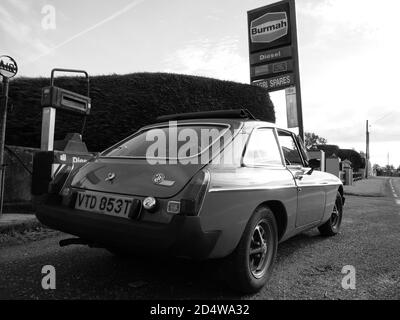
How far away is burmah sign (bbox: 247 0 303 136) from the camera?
520 inches

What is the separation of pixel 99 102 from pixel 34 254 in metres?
5.82

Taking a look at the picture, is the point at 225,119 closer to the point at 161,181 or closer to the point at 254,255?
the point at 161,181

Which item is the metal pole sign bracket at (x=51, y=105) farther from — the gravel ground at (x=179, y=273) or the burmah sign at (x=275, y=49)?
the burmah sign at (x=275, y=49)

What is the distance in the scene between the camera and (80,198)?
→ 291cm

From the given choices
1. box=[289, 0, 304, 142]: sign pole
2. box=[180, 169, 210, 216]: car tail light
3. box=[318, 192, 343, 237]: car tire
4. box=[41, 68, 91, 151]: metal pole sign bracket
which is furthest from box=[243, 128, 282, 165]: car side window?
box=[289, 0, 304, 142]: sign pole

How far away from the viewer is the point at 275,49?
13.7 meters

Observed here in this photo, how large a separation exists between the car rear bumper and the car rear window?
708mm

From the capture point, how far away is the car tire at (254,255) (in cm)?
267

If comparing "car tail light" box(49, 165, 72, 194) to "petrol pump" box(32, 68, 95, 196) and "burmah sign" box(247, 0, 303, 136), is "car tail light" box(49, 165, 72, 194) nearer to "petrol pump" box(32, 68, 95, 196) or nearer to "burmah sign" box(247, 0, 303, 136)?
"petrol pump" box(32, 68, 95, 196)

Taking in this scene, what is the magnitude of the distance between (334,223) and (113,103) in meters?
6.17

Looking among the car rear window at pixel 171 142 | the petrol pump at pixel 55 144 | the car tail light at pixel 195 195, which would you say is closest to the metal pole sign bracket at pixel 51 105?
the petrol pump at pixel 55 144

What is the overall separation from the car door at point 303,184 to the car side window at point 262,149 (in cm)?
19

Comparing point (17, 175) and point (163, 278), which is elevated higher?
point (17, 175)

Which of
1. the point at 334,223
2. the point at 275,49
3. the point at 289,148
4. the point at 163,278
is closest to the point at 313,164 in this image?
the point at 289,148
